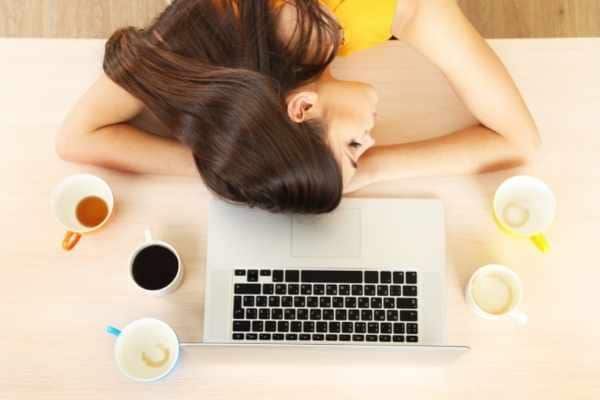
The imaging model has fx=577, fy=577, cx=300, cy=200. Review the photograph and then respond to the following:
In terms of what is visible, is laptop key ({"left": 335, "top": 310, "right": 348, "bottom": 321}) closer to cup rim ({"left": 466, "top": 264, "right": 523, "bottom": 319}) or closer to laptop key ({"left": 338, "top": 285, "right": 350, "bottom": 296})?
laptop key ({"left": 338, "top": 285, "right": 350, "bottom": 296})

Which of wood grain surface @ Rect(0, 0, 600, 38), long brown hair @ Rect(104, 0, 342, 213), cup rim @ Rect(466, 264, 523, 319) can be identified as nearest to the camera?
long brown hair @ Rect(104, 0, 342, 213)

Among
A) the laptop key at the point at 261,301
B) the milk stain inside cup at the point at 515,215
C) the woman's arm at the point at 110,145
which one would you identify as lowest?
the laptop key at the point at 261,301

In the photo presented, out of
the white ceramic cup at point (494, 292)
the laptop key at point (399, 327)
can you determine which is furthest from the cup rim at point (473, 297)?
the laptop key at point (399, 327)

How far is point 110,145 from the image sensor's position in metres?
0.93

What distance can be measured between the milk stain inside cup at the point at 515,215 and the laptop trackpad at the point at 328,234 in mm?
234

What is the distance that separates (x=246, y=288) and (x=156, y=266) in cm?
14

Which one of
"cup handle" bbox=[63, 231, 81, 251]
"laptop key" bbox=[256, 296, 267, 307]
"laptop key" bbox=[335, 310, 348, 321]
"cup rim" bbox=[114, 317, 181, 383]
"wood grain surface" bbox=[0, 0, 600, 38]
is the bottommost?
"cup rim" bbox=[114, 317, 181, 383]

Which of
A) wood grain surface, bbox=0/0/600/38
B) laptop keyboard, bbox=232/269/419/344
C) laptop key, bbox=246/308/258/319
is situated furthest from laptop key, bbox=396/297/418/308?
wood grain surface, bbox=0/0/600/38

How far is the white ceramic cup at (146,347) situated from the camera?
83cm

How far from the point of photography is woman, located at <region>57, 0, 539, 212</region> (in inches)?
29.6

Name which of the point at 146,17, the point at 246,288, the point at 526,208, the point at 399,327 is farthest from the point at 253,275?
the point at 146,17

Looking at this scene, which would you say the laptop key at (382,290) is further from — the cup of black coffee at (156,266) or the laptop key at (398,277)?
the cup of black coffee at (156,266)

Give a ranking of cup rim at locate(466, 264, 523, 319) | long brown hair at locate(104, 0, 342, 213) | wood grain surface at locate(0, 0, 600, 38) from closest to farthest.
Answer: long brown hair at locate(104, 0, 342, 213) < cup rim at locate(466, 264, 523, 319) < wood grain surface at locate(0, 0, 600, 38)

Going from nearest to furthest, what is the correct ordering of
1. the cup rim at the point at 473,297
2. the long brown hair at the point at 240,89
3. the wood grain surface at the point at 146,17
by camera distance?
the long brown hair at the point at 240,89, the cup rim at the point at 473,297, the wood grain surface at the point at 146,17
